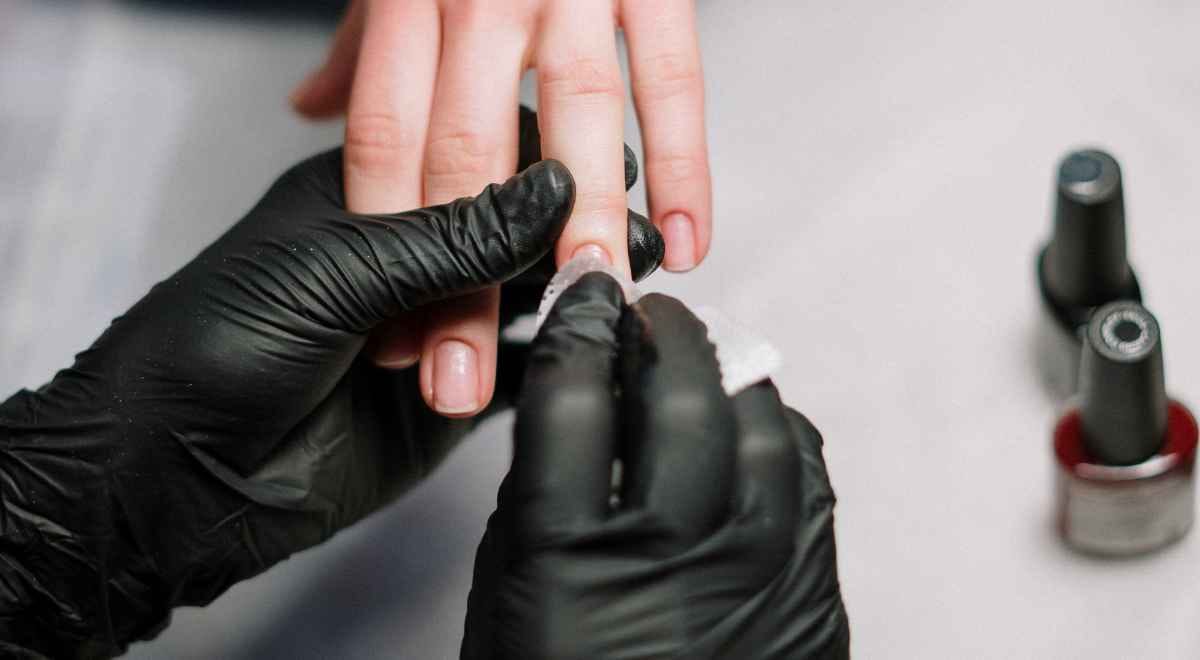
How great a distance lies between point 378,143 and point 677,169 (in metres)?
0.24

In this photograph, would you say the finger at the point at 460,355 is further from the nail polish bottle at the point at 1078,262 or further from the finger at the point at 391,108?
the nail polish bottle at the point at 1078,262

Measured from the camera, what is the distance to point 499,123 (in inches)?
38.6

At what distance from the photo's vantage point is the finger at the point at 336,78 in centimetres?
120

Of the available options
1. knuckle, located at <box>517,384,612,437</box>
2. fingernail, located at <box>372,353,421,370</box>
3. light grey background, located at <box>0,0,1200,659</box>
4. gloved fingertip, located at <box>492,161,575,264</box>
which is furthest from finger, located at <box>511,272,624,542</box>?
light grey background, located at <box>0,0,1200,659</box>

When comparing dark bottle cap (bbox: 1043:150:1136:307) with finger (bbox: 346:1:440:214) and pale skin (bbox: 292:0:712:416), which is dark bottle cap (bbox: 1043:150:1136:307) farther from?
finger (bbox: 346:1:440:214)

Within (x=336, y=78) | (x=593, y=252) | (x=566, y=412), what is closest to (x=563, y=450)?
(x=566, y=412)

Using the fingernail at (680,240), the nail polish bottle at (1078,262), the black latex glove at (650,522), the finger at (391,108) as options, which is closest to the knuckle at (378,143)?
the finger at (391,108)

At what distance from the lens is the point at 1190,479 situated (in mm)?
928

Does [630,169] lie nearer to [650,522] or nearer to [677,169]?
[677,169]

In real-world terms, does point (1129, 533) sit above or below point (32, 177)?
below

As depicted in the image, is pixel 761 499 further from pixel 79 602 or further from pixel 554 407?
pixel 79 602

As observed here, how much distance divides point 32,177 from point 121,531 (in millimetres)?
650

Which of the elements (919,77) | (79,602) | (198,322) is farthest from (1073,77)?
(79,602)

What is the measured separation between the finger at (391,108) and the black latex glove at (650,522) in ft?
1.05
